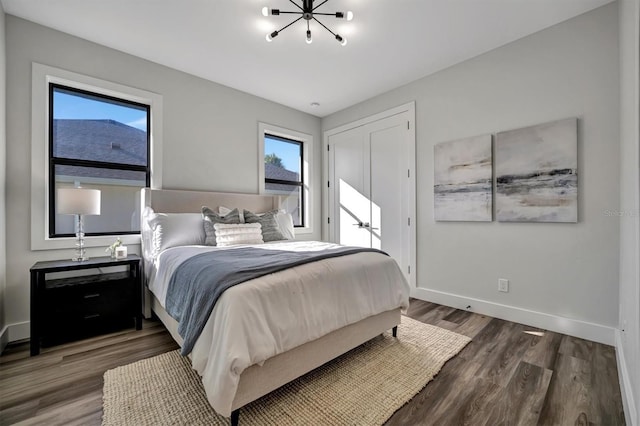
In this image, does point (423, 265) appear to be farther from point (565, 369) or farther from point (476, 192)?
point (565, 369)

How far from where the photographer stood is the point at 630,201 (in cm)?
158

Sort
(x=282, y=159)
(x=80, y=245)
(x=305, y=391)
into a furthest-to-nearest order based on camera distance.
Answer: (x=282, y=159)
(x=80, y=245)
(x=305, y=391)

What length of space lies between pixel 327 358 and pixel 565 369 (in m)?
1.62

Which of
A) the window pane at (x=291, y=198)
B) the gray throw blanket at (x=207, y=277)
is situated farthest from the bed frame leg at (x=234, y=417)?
the window pane at (x=291, y=198)

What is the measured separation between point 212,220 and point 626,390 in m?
3.29

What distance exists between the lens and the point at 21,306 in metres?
2.34

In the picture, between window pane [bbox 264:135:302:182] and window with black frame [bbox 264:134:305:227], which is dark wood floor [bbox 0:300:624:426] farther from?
window pane [bbox 264:135:302:182]

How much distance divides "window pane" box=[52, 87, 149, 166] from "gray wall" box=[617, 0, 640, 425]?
3.92m

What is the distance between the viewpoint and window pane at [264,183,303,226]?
4301 millimetres

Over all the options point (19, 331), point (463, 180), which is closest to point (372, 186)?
point (463, 180)

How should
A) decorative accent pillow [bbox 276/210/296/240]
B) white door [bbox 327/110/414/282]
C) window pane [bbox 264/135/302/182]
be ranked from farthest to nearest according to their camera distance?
1. window pane [bbox 264/135/302/182]
2. white door [bbox 327/110/414/282]
3. decorative accent pillow [bbox 276/210/296/240]

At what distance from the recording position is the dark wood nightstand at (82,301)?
6.91ft

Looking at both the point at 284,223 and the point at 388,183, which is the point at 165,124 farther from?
the point at 388,183

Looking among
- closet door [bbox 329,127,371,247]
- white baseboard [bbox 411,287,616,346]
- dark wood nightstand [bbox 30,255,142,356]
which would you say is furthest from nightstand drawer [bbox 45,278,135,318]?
white baseboard [bbox 411,287,616,346]
